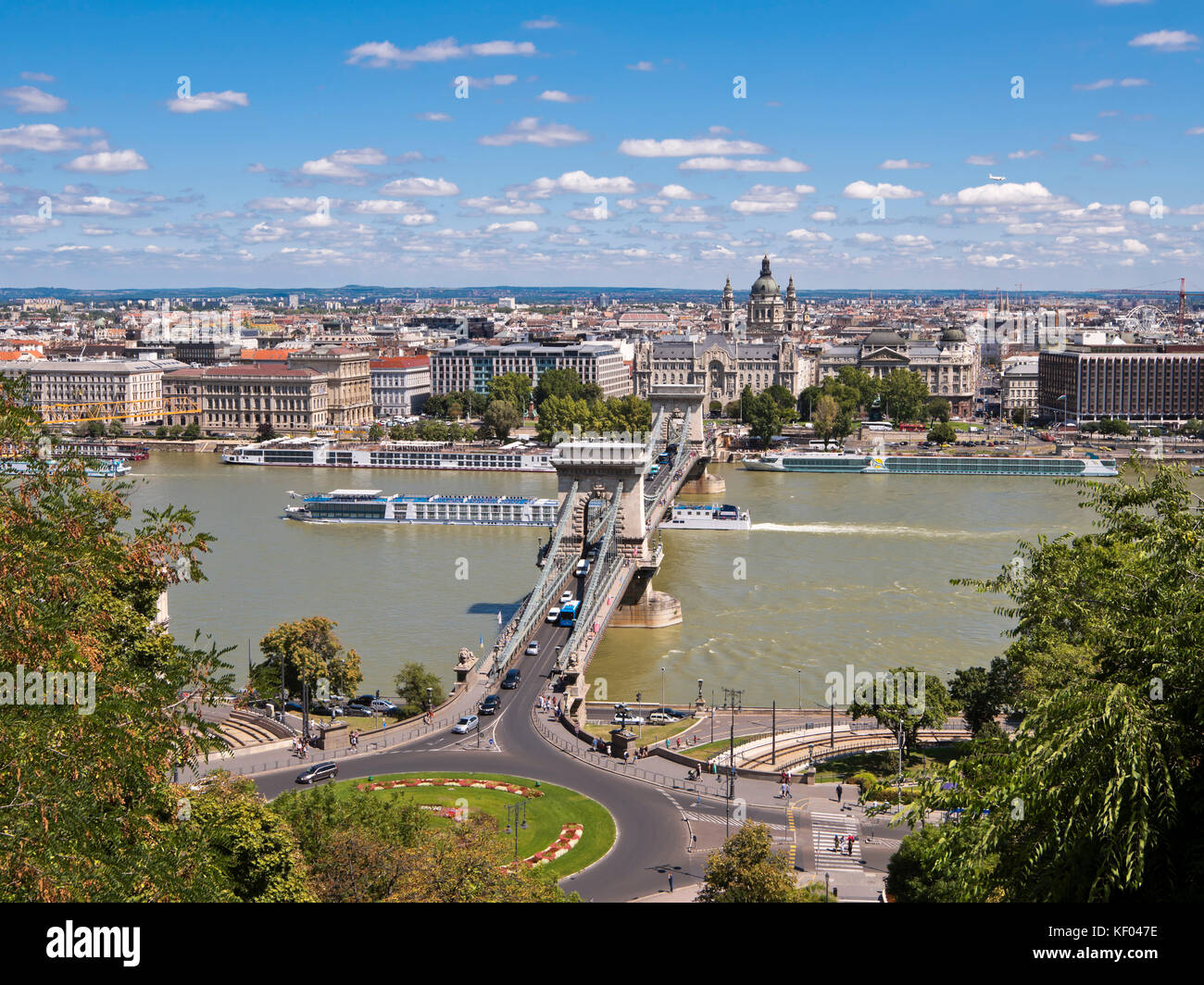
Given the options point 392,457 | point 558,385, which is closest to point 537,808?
point 392,457

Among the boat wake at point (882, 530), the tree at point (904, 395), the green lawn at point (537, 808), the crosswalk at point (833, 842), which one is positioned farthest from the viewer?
the tree at point (904, 395)

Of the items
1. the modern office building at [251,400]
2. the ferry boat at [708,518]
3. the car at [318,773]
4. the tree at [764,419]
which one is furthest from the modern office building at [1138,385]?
the car at [318,773]

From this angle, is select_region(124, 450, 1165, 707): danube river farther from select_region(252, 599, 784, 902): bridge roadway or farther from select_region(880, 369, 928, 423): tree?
select_region(880, 369, 928, 423): tree

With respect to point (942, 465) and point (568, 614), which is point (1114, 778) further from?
point (942, 465)

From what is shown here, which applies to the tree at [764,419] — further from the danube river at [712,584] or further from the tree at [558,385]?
the danube river at [712,584]

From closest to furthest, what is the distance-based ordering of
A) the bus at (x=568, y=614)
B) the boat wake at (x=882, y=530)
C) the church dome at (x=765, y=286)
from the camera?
1. the bus at (x=568, y=614)
2. the boat wake at (x=882, y=530)
3. the church dome at (x=765, y=286)
